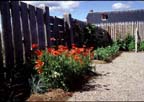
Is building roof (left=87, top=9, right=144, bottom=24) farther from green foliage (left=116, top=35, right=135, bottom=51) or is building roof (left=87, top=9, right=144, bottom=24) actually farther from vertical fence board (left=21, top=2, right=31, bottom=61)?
vertical fence board (left=21, top=2, right=31, bottom=61)

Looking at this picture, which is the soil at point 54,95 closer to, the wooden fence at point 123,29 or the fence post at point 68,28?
the fence post at point 68,28

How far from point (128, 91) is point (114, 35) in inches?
617

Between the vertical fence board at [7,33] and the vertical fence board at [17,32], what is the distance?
27cm

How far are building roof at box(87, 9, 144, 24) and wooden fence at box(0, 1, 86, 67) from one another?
1796 inches

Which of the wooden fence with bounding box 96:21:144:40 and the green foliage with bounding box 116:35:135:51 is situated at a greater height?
the wooden fence with bounding box 96:21:144:40

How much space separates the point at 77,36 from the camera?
56.7 ft

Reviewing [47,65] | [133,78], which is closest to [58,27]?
[133,78]

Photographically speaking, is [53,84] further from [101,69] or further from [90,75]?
[101,69]

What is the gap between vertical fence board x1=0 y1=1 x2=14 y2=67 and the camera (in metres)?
8.37

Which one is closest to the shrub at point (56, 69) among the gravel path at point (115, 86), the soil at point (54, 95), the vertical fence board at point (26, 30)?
the soil at point (54, 95)

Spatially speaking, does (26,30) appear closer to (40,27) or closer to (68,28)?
(40,27)

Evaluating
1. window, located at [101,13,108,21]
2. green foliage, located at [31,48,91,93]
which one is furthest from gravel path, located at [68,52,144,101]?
window, located at [101,13,108,21]

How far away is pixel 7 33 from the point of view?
8523 millimetres

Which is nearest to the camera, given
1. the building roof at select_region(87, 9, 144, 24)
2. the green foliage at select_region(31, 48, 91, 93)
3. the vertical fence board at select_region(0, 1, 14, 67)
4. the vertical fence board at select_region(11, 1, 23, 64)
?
the green foliage at select_region(31, 48, 91, 93)
